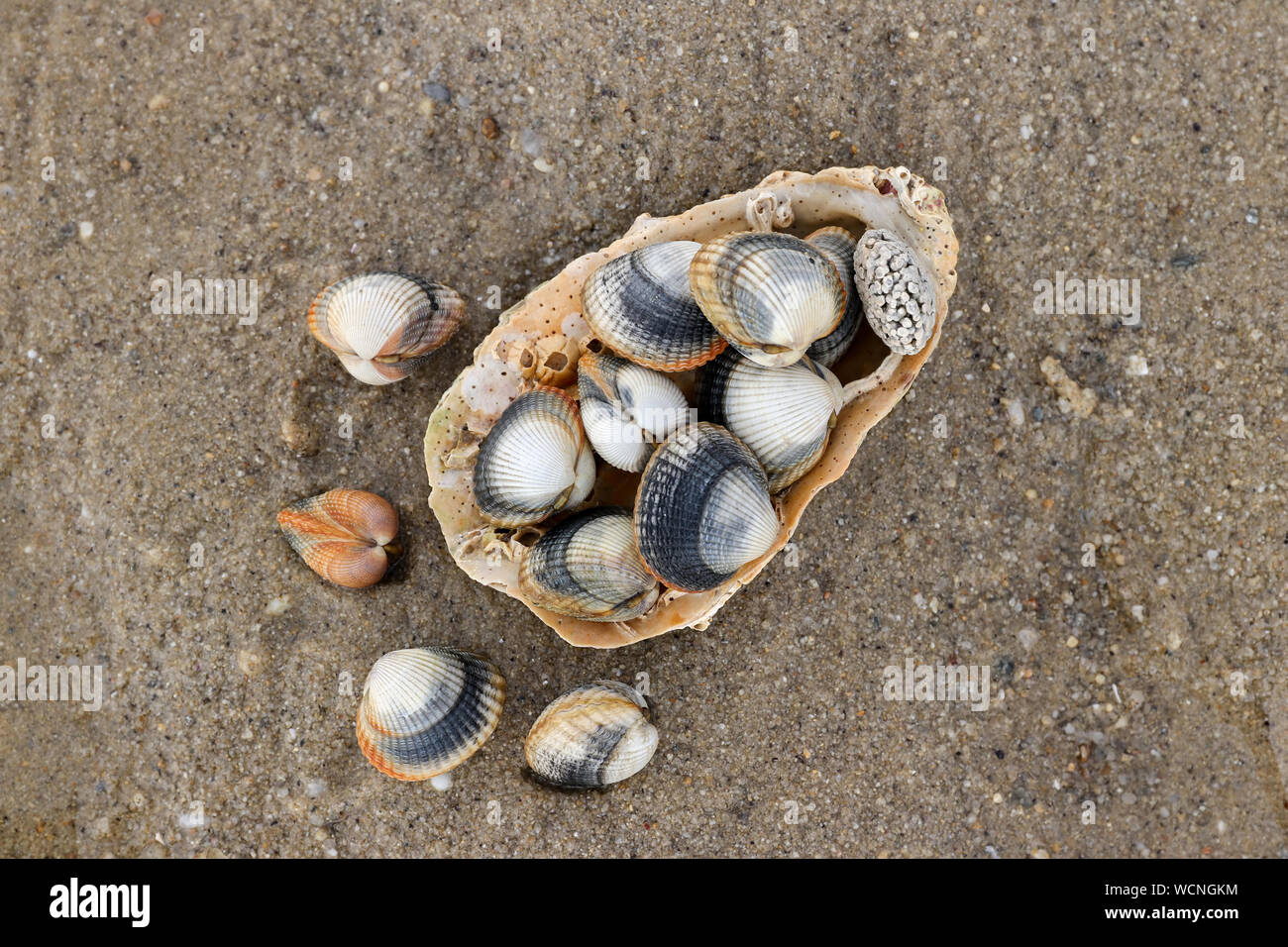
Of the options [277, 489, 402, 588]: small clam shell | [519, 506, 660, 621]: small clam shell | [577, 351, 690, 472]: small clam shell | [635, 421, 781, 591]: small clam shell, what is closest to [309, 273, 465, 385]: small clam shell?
[277, 489, 402, 588]: small clam shell

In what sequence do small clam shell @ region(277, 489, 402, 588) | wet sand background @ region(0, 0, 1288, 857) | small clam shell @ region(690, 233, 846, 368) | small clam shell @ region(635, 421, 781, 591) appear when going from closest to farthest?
small clam shell @ region(690, 233, 846, 368) < small clam shell @ region(635, 421, 781, 591) < small clam shell @ region(277, 489, 402, 588) < wet sand background @ region(0, 0, 1288, 857)

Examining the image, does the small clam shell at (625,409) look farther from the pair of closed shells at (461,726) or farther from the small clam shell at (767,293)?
the pair of closed shells at (461,726)

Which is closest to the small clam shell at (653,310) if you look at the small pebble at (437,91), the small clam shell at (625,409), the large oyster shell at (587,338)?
the small clam shell at (625,409)

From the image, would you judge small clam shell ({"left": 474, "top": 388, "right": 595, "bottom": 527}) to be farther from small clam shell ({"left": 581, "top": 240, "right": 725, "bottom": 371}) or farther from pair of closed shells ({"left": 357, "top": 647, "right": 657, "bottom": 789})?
pair of closed shells ({"left": 357, "top": 647, "right": 657, "bottom": 789})

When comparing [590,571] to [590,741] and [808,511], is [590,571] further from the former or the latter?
[808,511]

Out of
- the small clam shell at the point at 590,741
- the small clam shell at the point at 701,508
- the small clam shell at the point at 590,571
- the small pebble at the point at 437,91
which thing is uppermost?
the small pebble at the point at 437,91

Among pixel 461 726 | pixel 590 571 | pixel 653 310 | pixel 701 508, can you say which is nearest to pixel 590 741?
pixel 461 726
